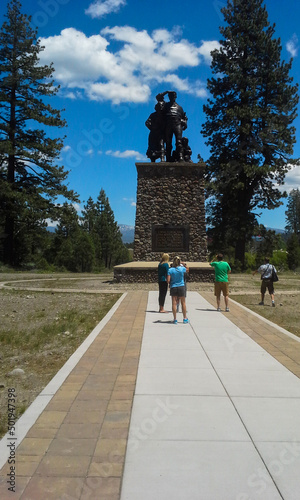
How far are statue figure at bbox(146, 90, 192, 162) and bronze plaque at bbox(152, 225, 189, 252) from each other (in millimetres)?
3417

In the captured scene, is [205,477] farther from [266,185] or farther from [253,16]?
[253,16]

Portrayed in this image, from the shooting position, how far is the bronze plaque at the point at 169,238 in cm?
1942

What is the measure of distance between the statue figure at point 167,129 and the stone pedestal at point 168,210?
2.98 feet

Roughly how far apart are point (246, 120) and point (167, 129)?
13.6 m

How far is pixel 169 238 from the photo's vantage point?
64.3ft

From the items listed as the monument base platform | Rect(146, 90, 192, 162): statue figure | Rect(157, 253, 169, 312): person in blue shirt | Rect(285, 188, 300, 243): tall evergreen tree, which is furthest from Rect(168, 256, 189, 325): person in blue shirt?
Rect(285, 188, 300, 243): tall evergreen tree

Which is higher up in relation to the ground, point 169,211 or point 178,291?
point 169,211

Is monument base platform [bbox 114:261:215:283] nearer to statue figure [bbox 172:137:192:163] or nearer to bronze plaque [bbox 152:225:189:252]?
bronze plaque [bbox 152:225:189:252]

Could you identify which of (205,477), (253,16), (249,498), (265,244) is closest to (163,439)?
(205,477)

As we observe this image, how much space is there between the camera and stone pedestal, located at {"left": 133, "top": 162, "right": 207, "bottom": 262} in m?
19.6

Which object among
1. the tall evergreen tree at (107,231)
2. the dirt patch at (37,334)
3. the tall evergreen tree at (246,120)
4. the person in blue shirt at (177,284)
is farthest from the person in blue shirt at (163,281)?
the tall evergreen tree at (107,231)

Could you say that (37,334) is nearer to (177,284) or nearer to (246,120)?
(177,284)

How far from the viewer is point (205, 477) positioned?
290 centimetres

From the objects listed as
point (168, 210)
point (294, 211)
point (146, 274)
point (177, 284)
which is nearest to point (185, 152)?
point (168, 210)
